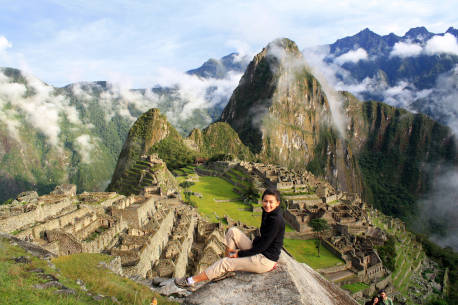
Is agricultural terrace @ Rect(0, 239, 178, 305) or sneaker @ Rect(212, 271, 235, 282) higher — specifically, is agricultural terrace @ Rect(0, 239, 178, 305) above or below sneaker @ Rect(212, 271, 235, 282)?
below

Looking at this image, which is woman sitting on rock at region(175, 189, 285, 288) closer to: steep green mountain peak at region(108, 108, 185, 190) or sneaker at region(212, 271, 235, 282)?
sneaker at region(212, 271, 235, 282)

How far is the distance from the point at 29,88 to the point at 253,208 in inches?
7964

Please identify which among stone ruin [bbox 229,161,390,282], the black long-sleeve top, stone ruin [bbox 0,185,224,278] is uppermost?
the black long-sleeve top

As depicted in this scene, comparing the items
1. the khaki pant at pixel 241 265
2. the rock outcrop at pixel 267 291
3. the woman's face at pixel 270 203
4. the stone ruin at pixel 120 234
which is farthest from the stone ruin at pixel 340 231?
the khaki pant at pixel 241 265

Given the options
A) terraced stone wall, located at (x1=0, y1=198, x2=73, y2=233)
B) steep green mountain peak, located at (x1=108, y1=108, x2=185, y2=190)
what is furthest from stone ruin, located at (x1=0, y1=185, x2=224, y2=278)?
steep green mountain peak, located at (x1=108, y1=108, x2=185, y2=190)

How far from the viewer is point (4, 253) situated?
338 inches

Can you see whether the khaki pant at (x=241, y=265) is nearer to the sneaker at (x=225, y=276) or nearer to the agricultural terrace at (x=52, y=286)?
the sneaker at (x=225, y=276)

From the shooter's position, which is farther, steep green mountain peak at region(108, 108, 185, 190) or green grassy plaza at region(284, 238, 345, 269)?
steep green mountain peak at region(108, 108, 185, 190)

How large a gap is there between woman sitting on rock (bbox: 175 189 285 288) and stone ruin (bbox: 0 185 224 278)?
8.51 meters

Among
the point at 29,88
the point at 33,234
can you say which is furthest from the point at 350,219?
the point at 29,88

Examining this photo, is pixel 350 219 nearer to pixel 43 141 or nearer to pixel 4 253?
pixel 4 253

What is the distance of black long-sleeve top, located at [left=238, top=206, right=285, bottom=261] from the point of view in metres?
5.47

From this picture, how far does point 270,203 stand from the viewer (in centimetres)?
591

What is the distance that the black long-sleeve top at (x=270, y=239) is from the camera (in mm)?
5473
